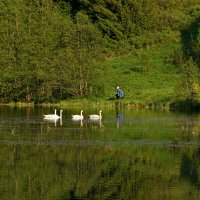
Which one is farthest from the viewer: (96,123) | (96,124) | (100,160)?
(96,123)

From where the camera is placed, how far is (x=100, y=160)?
29.5 meters

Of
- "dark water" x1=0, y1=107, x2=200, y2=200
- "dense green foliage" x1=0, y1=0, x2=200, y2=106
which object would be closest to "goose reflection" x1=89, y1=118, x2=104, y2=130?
"dark water" x1=0, y1=107, x2=200, y2=200

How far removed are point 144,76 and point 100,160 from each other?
43.1m

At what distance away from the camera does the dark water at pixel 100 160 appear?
23453mm

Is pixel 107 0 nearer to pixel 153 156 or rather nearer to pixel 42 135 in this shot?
pixel 42 135

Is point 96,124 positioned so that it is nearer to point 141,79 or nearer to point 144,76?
point 141,79

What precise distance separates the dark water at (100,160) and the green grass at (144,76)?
63.2 ft

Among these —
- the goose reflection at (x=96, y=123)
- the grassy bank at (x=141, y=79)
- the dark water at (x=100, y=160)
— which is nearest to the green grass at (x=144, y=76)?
the grassy bank at (x=141, y=79)

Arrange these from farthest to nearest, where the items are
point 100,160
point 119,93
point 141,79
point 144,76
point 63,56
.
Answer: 1. point 144,76
2. point 141,79
3. point 63,56
4. point 119,93
5. point 100,160

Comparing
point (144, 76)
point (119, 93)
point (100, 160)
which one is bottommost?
point (100, 160)

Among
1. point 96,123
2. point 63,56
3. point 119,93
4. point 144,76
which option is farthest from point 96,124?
point 144,76

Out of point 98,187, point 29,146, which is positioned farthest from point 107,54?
point 98,187

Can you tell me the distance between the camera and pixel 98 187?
24.0 metres

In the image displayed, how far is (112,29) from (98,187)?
59523 millimetres
